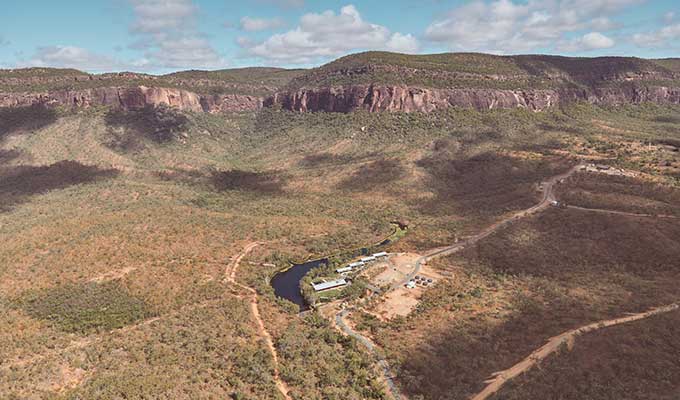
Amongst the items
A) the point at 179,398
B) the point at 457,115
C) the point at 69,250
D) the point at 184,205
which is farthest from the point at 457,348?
the point at 457,115

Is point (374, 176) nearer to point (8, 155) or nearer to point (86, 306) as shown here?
point (86, 306)

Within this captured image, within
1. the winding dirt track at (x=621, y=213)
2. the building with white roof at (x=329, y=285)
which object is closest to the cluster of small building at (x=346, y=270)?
the building with white roof at (x=329, y=285)

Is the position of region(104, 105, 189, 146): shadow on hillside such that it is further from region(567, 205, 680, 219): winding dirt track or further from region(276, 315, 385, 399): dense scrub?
region(567, 205, 680, 219): winding dirt track

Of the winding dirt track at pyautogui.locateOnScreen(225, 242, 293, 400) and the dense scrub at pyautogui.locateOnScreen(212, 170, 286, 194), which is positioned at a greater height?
the dense scrub at pyautogui.locateOnScreen(212, 170, 286, 194)

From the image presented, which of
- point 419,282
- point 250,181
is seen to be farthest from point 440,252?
point 250,181

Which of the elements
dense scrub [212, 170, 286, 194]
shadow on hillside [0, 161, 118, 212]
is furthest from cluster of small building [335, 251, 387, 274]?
shadow on hillside [0, 161, 118, 212]

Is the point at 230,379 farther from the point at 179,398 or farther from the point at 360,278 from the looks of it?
the point at 360,278

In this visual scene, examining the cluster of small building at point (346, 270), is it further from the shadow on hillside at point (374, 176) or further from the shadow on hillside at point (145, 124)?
the shadow on hillside at point (145, 124)
